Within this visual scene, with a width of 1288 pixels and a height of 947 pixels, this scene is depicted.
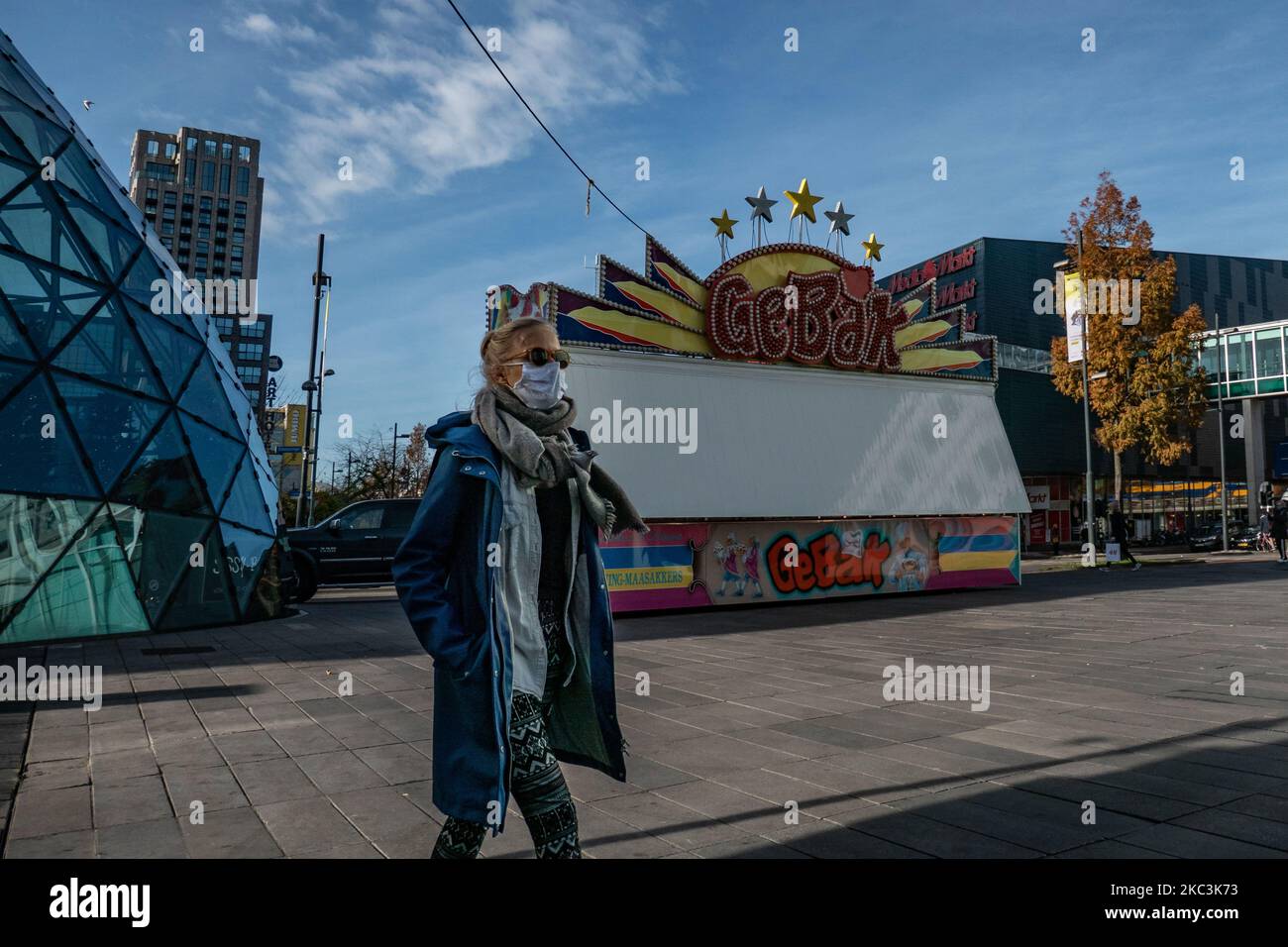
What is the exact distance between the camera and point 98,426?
10789 mm

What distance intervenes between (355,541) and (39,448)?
25.3 ft

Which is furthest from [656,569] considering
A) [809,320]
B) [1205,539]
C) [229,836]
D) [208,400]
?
[1205,539]

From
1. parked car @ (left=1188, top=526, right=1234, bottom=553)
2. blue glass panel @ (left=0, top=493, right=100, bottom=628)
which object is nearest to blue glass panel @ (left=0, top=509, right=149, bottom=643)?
blue glass panel @ (left=0, top=493, right=100, bottom=628)

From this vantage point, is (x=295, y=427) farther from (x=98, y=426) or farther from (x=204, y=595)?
(x=98, y=426)

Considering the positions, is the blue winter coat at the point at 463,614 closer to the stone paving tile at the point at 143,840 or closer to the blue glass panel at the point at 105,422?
the stone paving tile at the point at 143,840

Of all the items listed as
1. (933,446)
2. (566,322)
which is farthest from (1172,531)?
(566,322)

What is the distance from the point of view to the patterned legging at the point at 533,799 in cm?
248

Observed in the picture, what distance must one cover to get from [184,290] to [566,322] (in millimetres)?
5806

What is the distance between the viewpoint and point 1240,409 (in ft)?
153

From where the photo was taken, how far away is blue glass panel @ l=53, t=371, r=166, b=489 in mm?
10570

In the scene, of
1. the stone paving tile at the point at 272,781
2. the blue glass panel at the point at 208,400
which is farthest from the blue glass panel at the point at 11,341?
the stone paving tile at the point at 272,781

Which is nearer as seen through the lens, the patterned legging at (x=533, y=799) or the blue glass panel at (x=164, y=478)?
the patterned legging at (x=533, y=799)

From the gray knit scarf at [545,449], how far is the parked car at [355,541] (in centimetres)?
1506

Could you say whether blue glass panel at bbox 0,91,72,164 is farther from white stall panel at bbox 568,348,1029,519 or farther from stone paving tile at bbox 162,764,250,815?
stone paving tile at bbox 162,764,250,815
